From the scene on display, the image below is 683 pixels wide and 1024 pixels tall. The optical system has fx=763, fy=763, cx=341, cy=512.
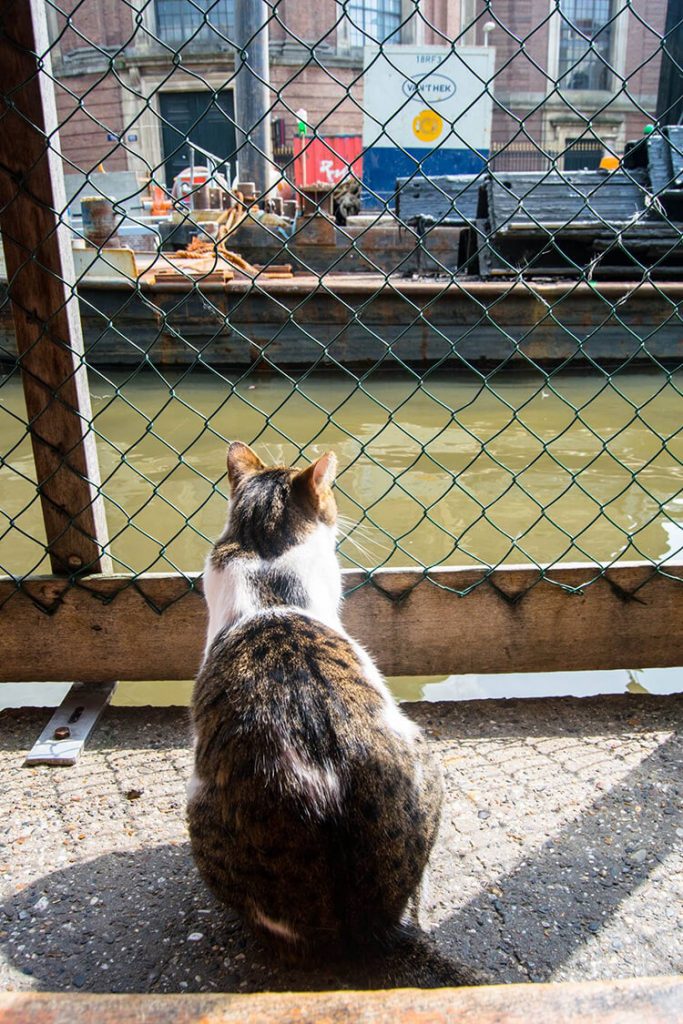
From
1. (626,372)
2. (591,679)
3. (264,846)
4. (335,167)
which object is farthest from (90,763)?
(335,167)

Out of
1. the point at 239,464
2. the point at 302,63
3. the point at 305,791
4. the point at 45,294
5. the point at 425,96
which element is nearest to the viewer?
the point at 305,791

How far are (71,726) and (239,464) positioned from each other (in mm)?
844

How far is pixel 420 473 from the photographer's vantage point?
218 inches

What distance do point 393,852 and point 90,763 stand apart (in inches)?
39.6

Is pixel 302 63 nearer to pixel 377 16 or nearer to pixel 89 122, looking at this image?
pixel 377 16

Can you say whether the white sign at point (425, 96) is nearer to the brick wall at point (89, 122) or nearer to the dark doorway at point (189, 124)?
the dark doorway at point (189, 124)

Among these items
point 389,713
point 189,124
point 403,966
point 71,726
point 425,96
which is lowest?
A: point 71,726

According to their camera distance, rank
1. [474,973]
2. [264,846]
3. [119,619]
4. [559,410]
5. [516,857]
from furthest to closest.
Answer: [559,410] < [119,619] < [516,857] < [474,973] < [264,846]

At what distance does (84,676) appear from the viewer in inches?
85.7

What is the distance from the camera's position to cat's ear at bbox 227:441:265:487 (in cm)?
204

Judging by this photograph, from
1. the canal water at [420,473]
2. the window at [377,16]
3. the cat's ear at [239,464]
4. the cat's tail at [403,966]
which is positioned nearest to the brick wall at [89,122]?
the window at [377,16]

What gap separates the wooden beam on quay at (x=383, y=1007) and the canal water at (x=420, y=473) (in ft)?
4.32

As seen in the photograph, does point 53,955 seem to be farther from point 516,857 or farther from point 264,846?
point 516,857

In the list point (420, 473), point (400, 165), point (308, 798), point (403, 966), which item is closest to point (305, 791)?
point (308, 798)
